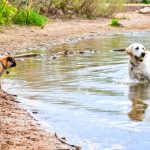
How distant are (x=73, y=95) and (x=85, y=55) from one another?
286 inches

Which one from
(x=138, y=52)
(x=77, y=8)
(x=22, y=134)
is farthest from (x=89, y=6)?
(x=22, y=134)

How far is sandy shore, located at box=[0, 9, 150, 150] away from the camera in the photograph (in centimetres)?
677

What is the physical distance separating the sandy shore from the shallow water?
288 mm

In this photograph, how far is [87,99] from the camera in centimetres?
983

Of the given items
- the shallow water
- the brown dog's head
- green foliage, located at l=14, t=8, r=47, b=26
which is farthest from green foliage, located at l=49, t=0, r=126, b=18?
the brown dog's head

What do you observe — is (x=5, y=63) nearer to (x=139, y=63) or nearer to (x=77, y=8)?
(x=139, y=63)

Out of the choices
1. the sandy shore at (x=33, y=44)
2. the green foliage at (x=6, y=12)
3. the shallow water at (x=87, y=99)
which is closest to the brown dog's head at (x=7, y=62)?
the shallow water at (x=87, y=99)

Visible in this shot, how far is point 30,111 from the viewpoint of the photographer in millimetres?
8828

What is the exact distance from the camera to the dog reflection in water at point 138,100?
8414 mm

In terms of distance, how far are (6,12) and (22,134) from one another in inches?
653

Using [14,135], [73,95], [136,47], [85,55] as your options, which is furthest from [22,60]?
[14,135]

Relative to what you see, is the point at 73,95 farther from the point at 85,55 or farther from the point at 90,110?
the point at 85,55

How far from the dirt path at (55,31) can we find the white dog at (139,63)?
260 inches

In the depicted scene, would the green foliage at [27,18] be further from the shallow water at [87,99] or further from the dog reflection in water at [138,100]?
the dog reflection in water at [138,100]
